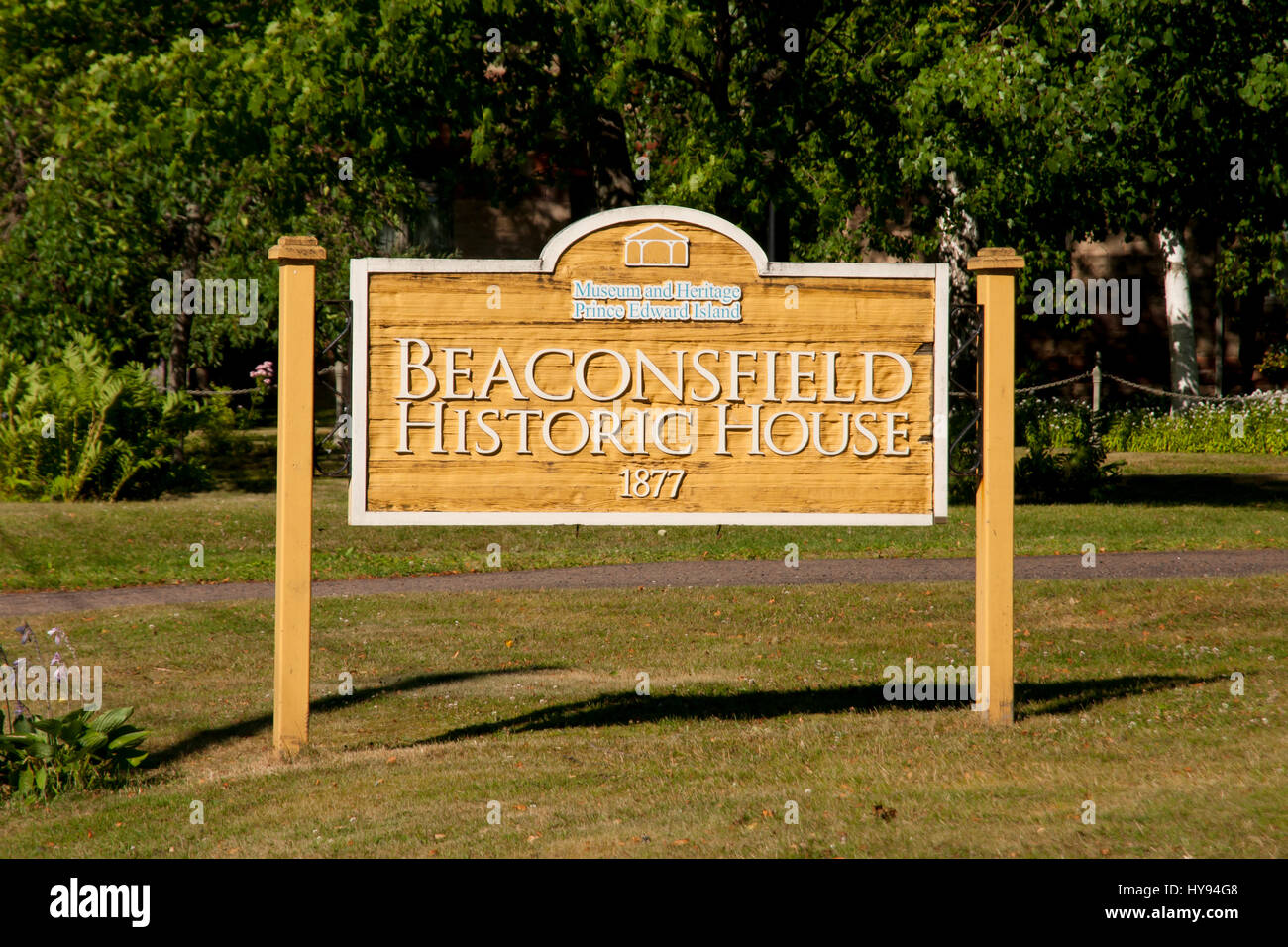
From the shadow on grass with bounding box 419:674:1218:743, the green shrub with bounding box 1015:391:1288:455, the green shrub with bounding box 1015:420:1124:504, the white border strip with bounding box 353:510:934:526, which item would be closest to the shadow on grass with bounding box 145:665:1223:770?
the shadow on grass with bounding box 419:674:1218:743

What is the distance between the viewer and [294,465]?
715 cm

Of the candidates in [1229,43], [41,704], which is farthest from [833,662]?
[1229,43]

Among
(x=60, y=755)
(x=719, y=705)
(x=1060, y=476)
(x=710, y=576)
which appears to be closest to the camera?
(x=60, y=755)

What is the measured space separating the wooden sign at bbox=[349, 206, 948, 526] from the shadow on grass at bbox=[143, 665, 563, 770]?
1655 mm

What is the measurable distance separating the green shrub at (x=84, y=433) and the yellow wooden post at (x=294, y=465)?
39.4 feet

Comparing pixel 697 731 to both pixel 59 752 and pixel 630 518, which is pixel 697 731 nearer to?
pixel 630 518

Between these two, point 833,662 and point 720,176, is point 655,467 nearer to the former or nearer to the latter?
point 833,662

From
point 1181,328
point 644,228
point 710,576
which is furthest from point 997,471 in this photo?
point 1181,328

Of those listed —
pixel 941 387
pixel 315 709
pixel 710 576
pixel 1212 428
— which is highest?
pixel 1212 428

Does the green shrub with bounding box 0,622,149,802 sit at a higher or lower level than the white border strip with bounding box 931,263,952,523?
lower

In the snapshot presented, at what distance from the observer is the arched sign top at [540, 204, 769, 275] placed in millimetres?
7289

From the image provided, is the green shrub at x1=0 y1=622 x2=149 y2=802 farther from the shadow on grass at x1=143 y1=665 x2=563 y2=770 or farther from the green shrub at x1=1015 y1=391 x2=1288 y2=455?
the green shrub at x1=1015 y1=391 x2=1288 y2=455

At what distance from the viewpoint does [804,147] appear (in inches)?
708

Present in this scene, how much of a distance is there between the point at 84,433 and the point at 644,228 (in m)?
13.4
